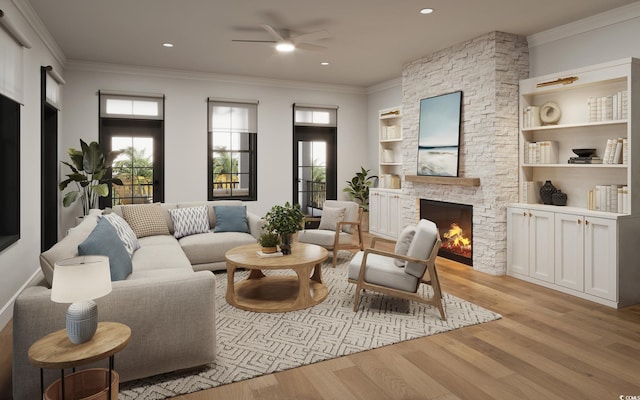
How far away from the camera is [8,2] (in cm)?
366

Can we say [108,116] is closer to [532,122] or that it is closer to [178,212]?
[178,212]

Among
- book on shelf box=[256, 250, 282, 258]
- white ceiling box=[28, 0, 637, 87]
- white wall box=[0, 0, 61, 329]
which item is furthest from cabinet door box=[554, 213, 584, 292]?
white wall box=[0, 0, 61, 329]

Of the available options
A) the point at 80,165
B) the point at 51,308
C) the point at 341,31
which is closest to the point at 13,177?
the point at 80,165

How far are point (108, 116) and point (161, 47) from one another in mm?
1702

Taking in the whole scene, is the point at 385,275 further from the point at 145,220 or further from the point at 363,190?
the point at 363,190

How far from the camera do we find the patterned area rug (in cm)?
255

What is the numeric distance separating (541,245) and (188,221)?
4.19 metres

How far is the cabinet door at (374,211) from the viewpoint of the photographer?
24.8ft

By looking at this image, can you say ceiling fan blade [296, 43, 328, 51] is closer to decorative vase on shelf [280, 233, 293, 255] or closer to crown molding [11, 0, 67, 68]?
decorative vase on shelf [280, 233, 293, 255]

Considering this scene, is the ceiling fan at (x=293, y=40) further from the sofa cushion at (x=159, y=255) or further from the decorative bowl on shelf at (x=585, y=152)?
the decorative bowl on shelf at (x=585, y=152)

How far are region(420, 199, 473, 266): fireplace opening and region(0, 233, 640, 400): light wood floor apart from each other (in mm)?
1872

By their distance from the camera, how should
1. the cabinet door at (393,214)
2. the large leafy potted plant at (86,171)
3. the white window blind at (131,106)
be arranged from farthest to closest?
the cabinet door at (393,214) → the white window blind at (131,106) → the large leafy potted plant at (86,171)

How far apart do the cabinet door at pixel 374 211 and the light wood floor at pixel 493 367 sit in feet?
13.1

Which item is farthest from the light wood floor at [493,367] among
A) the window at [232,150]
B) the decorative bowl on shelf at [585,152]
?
the window at [232,150]
